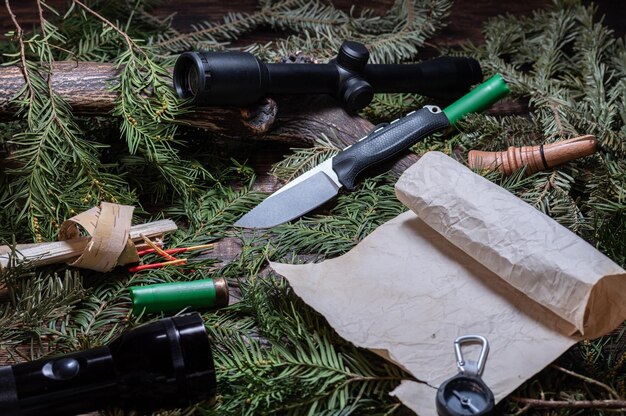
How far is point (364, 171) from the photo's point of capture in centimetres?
98

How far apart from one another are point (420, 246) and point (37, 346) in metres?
0.39

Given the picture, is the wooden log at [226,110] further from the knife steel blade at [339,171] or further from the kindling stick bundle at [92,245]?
the kindling stick bundle at [92,245]

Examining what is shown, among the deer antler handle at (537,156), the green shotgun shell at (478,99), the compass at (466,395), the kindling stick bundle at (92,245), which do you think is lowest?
the compass at (466,395)

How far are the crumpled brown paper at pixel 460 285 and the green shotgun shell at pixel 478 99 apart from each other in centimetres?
23

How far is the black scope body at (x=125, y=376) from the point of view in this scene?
0.70m

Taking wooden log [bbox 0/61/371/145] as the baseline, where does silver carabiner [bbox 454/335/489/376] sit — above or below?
below

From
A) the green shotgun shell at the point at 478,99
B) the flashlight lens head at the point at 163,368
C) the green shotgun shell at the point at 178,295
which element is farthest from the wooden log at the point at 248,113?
the flashlight lens head at the point at 163,368

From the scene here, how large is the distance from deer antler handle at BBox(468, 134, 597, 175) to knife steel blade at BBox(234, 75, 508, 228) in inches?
3.0

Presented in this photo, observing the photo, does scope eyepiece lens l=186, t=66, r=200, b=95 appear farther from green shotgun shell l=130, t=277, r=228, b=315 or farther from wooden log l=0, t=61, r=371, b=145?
green shotgun shell l=130, t=277, r=228, b=315

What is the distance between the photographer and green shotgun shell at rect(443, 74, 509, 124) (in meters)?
1.08

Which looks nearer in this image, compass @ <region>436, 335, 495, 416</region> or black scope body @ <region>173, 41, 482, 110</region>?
compass @ <region>436, 335, 495, 416</region>

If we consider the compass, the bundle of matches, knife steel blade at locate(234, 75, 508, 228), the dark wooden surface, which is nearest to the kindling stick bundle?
the bundle of matches

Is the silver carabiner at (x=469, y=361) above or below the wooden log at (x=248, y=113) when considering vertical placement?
below

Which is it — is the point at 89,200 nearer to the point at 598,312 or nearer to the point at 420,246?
the point at 420,246
